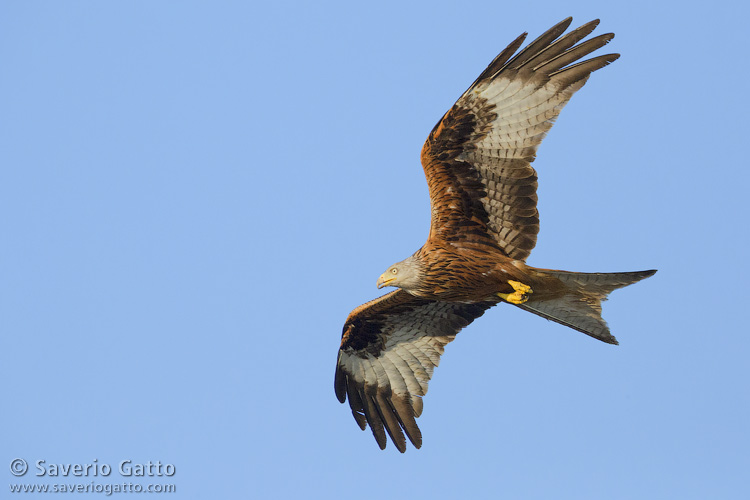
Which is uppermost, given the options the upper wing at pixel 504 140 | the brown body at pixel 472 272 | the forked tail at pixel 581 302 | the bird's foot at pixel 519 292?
the upper wing at pixel 504 140

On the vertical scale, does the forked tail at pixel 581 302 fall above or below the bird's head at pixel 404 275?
below

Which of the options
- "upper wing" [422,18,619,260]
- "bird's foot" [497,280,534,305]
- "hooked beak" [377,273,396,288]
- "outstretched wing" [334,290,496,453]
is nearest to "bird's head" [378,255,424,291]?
"hooked beak" [377,273,396,288]

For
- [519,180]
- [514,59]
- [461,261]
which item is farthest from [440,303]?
[514,59]

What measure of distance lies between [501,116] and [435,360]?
4505 mm

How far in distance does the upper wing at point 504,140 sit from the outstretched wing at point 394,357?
2.18 m

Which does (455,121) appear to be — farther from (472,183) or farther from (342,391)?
(342,391)

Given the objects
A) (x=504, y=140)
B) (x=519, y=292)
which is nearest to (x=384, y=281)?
(x=519, y=292)

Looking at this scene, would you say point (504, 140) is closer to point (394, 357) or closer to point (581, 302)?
point (581, 302)

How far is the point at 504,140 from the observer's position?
12.7 metres

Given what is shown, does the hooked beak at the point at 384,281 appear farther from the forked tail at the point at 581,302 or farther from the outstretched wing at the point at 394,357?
the forked tail at the point at 581,302

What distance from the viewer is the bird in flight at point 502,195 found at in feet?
40.5

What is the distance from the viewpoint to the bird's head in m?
13.2

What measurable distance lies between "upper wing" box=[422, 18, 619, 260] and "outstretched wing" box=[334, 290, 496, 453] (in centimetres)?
218

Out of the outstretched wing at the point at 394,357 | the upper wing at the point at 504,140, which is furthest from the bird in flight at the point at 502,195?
the outstretched wing at the point at 394,357
